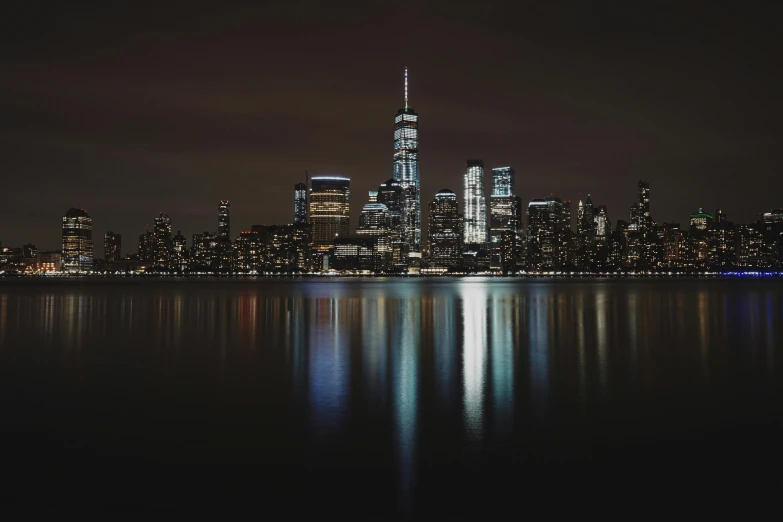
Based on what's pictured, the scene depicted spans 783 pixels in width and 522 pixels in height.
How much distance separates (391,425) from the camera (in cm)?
1232

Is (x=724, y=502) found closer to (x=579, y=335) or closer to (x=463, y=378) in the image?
(x=463, y=378)

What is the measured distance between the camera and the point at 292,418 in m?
12.9

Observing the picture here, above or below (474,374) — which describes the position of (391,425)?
below

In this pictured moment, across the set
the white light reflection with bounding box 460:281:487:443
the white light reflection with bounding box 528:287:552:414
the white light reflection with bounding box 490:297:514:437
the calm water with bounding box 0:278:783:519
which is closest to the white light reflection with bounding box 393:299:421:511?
the calm water with bounding box 0:278:783:519

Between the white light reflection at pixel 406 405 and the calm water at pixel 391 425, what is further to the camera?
the white light reflection at pixel 406 405

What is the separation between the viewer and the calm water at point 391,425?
851cm

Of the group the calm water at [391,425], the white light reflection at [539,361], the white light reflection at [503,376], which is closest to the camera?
the calm water at [391,425]

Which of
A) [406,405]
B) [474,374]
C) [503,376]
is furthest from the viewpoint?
[474,374]

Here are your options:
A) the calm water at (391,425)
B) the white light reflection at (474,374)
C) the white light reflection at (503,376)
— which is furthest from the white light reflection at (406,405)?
the white light reflection at (503,376)

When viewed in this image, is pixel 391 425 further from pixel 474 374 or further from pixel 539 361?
pixel 539 361

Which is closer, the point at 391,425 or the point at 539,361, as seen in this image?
the point at 391,425

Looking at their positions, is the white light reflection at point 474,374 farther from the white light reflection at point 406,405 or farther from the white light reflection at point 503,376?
the white light reflection at point 406,405

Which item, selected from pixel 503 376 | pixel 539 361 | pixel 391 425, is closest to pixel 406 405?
pixel 391 425

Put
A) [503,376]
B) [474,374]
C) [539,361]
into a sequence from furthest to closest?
[539,361] → [474,374] → [503,376]
